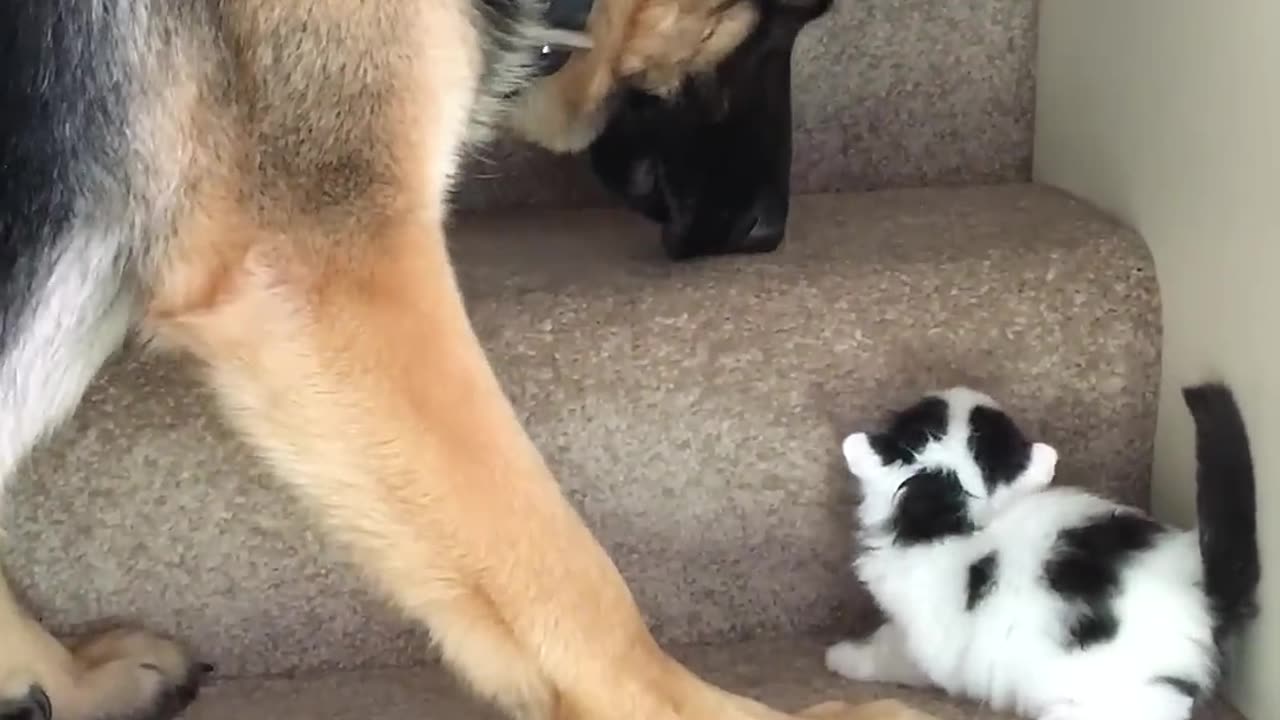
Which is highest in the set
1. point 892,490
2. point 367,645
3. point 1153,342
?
point 1153,342

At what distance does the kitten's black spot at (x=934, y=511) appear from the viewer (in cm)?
125

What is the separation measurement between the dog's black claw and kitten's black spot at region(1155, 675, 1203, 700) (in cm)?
88

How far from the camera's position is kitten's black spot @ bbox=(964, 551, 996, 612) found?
121cm

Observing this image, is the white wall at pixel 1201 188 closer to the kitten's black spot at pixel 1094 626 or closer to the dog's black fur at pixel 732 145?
the kitten's black spot at pixel 1094 626

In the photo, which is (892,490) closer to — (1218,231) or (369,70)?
(1218,231)

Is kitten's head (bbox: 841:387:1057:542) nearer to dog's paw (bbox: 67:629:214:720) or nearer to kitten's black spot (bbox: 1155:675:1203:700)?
kitten's black spot (bbox: 1155:675:1203:700)

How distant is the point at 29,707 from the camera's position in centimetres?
124

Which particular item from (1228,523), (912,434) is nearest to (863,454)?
(912,434)

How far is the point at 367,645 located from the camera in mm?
1362

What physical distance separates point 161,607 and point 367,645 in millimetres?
178

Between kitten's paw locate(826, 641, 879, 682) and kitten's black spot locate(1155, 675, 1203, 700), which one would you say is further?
kitten's paw locate(826, 641, 879, 682)

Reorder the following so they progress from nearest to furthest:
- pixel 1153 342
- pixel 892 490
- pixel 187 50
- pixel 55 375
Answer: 1. pixel 187 50
2. pixel 55 375
3. pixel 892 490
4. pixel 1153 342

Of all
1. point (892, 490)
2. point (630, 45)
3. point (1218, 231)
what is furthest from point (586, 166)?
point (1218, 231)

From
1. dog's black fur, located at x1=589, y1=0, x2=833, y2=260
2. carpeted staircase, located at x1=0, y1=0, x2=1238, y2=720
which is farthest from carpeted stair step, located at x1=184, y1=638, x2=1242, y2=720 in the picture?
dog's black fur, located at x1=589, y1=0, x2=833, y2=260
